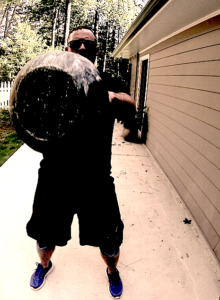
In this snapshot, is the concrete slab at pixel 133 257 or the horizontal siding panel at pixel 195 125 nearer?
the concrete slab at pixel 133 257

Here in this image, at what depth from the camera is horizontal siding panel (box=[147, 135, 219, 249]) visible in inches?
87.2

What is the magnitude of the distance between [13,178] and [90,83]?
2778mm

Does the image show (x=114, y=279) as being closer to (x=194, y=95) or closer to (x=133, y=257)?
(x=133, y=257)

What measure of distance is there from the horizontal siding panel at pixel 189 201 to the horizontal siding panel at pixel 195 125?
0.71m

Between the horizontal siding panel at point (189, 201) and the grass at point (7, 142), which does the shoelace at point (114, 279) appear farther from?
the grass at point (7, 142)

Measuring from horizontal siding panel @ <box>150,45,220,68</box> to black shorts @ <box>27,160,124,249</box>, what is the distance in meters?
1.92

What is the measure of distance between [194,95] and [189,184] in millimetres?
1190

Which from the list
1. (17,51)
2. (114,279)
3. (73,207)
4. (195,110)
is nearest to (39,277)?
(114,279)

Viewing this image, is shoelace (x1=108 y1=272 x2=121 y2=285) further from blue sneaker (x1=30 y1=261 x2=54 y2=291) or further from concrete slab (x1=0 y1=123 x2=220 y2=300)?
blue sneaker (x1=30 y1=261 x2=54 y2=291)

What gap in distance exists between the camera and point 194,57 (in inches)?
113

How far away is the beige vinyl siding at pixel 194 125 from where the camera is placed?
7.43 feet

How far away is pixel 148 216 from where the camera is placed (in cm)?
263

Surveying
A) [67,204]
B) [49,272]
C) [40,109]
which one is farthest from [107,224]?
[40,109]

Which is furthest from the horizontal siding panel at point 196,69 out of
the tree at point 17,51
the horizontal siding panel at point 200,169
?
the tree at point 17,51
